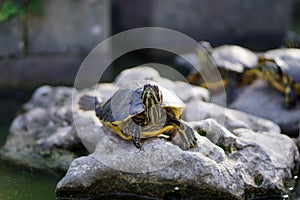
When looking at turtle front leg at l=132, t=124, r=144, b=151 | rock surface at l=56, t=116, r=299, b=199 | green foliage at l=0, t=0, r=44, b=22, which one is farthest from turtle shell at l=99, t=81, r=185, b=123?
green foliage at l=0, t=0, r=44, b=22

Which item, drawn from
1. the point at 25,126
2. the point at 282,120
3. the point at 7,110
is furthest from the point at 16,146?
the point at 282,120

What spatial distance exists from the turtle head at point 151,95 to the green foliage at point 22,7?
331 cm

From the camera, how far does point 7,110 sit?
21.3 feet

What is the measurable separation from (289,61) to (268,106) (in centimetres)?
53

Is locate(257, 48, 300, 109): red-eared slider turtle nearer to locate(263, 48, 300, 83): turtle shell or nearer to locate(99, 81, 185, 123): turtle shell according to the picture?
locate(263, 48, 300, 83): turtle shell

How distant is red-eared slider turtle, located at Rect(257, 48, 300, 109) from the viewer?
18.7ft

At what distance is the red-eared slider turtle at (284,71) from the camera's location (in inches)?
225

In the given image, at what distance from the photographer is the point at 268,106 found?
19.3ft

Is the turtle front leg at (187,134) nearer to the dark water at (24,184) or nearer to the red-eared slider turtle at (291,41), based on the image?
the dark water at (24,184)

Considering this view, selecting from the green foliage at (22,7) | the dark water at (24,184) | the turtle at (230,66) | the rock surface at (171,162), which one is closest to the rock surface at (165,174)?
the rock surface at (171,162)

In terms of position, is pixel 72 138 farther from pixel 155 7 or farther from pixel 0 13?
pixel 155 7

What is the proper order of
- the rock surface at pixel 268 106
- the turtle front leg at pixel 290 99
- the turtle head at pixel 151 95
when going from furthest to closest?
the turtle front leg at pixel 290 99 < the rock surface at pixel 268 106 < the turtle head at pixel 151 95

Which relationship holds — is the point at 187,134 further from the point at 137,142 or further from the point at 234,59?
the point at 234,59

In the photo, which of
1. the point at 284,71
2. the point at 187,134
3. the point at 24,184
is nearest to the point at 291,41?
the point at 284,71
